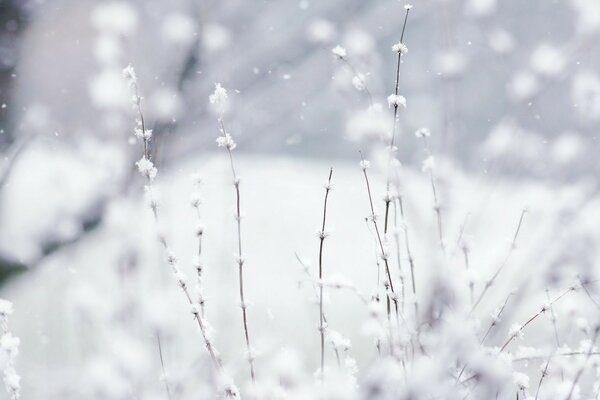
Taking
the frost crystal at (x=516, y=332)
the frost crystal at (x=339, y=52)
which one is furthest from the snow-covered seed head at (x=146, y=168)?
the frost crystal at (x=516, y=332)

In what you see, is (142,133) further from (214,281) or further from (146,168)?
(214,281)

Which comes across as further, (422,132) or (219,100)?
(422,132)

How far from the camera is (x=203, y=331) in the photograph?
1291mm

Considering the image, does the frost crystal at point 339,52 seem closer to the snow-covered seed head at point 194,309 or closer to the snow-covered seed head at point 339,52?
the snow-covered seed head at point 339,52

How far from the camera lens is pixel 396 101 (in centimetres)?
151

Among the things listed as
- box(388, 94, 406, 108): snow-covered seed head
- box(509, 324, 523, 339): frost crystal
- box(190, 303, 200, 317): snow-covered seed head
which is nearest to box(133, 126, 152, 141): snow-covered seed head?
box(190, 303, 200, 317): snow-covered seed head

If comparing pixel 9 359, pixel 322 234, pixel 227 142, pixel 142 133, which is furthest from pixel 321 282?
pixel 9 359

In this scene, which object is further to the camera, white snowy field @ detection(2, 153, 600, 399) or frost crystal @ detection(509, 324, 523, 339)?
frost crystal @ detection(509, 324, 523, 339)

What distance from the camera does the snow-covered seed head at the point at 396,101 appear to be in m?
1.51

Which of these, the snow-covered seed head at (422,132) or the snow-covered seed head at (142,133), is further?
the snow-covered seed head at (422,132)

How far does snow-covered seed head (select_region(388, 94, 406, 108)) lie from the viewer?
4.96ft

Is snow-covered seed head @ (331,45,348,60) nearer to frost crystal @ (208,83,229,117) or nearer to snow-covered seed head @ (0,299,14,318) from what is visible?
frost crystal @ (208,83,229,117)

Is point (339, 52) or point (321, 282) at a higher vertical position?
point (339, 52)

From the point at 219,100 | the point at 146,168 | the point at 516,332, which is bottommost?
the point at 516,332
